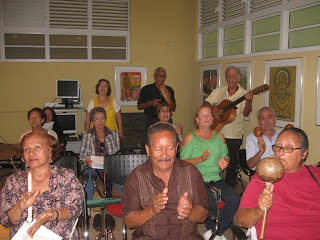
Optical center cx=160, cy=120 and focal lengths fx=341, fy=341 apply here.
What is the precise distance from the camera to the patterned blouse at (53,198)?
2447 mm

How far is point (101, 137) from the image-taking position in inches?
185

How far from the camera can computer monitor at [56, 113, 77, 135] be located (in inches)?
310

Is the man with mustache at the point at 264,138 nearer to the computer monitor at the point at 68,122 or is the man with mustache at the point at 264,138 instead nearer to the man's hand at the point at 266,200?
the man's hand at the point at 266,200

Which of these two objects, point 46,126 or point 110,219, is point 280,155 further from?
point 46,126

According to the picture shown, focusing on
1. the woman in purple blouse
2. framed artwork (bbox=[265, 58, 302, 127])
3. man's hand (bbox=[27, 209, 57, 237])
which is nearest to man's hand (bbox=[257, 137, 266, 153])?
framed artwork (bbox=[265, 58, 302, 127])

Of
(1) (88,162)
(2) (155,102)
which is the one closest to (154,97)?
(2) (155,102)

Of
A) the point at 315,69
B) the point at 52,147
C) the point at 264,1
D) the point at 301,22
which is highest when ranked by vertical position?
the point at 264,1

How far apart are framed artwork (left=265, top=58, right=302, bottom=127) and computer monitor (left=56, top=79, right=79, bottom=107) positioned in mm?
4374

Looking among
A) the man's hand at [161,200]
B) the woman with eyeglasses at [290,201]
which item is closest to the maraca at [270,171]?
the woman with eyeglasses at [290,201]

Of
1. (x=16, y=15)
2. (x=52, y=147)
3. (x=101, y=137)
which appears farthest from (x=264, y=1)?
(x=16, y=15)

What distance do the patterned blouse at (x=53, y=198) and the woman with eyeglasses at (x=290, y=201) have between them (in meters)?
1.19

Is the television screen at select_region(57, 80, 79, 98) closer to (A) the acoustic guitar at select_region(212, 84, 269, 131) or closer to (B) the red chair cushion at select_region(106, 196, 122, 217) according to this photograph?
(A) the acoustic guitar at select_region(212, 84, 269, 131)

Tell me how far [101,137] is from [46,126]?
1.36 metres

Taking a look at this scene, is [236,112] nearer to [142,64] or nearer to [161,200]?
[161,200]
